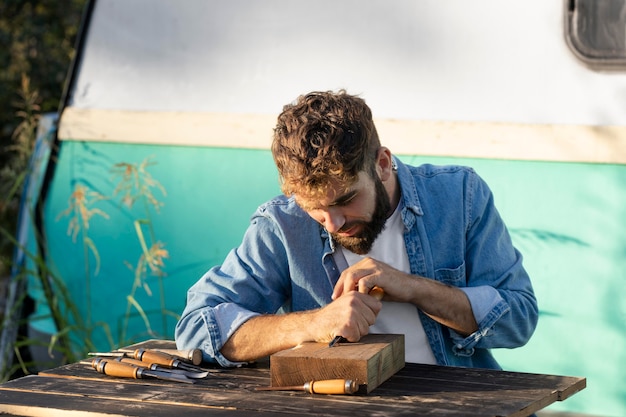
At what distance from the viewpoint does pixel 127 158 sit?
5203mm

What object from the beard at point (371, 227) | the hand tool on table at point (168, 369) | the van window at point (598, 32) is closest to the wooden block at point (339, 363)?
the hand tool on table at point (168, 369)

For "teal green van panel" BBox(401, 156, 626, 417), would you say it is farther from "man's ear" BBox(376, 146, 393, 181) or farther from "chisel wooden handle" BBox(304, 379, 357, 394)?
"chisel wooden handle" BBox(304, 379, 357, 394)

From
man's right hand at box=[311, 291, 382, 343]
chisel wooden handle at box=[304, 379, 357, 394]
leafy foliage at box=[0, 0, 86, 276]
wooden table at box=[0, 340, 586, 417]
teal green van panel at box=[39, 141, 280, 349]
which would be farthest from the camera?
leafy foliage at box=[0, 0, 86, 276]

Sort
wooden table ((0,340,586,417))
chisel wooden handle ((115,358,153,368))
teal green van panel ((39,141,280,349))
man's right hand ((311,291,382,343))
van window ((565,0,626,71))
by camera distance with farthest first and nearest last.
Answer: teal green van panel ((39,141,280,349)) < van window ((565,0,626,71)) < chisel wooden handle ((115,358,153,368)) < man's right hand ((311,291,382,343)) < wooden table ((0,340,586,417))

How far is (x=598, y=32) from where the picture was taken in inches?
161

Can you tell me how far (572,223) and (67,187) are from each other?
8.73ft

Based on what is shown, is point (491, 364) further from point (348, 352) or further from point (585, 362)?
point (585, 362)

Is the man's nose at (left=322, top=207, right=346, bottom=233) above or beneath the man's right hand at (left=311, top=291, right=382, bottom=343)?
above

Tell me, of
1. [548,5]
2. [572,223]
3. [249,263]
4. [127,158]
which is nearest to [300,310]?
[249,263]

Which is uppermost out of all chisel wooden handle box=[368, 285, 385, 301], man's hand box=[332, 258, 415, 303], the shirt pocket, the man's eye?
the man's eye

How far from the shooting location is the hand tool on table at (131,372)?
2.89m

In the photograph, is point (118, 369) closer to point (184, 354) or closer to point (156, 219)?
point (184, 354)

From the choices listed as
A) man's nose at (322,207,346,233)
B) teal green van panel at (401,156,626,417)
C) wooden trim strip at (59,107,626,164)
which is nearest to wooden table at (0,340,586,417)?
man's nose at (322,207,346,233)

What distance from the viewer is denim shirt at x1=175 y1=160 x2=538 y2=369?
3139 millimetres
